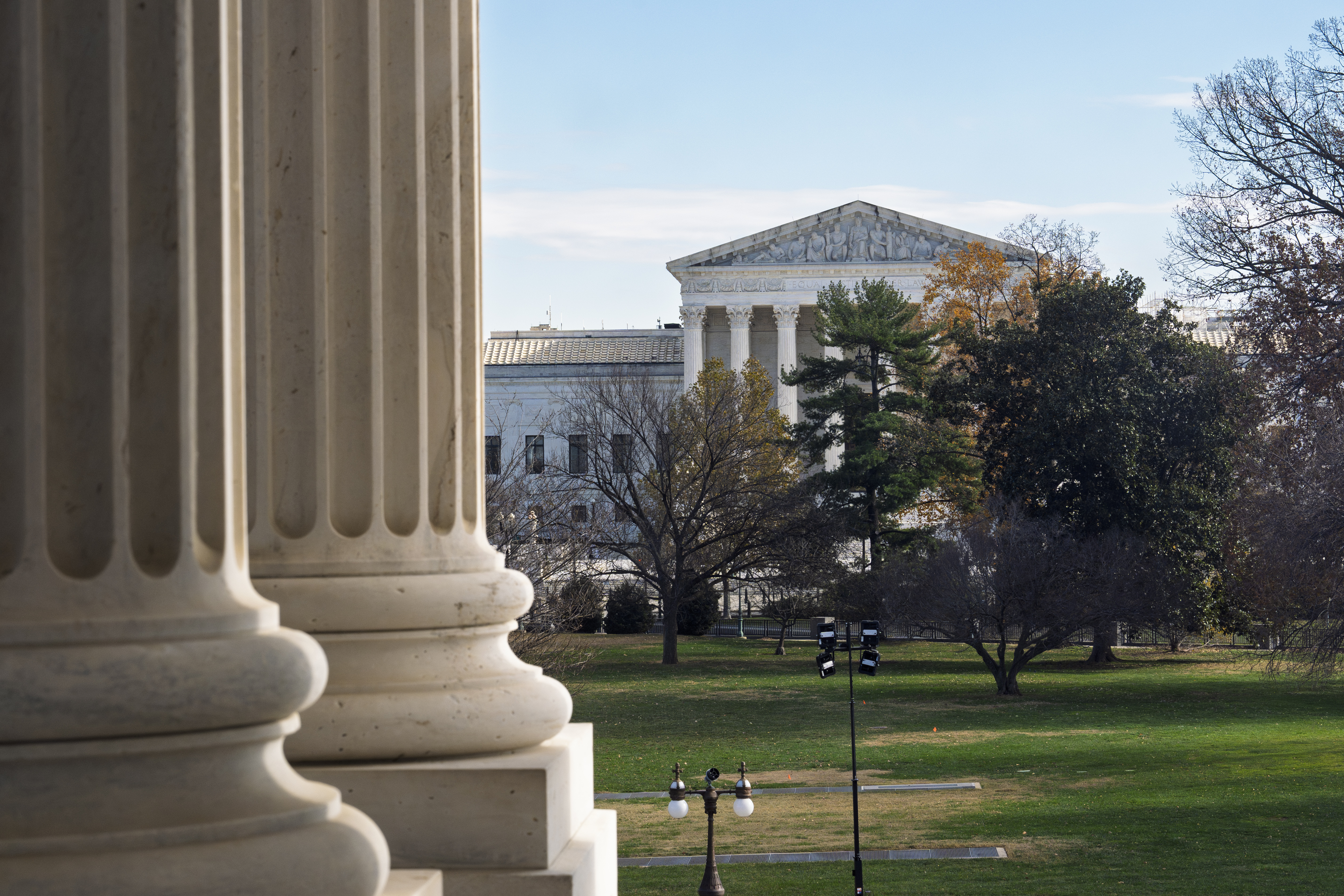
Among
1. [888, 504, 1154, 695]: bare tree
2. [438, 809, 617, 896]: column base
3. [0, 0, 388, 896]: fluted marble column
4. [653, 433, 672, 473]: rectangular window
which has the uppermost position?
[653, 433, 672, 473]: rectangular window

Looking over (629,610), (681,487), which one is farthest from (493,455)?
(681,487)

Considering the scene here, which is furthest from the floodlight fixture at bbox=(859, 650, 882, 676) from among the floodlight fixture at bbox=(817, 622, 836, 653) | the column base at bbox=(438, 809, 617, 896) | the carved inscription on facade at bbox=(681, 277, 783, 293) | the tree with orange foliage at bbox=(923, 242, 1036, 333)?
the carved inscription on facade at bbox=(681, 277, 783, 293)

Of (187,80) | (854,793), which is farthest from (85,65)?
(854,793)

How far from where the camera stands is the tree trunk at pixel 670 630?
183ft

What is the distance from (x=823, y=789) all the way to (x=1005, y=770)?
4839 millimetres

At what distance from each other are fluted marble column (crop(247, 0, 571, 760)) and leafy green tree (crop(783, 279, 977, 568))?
5669 cm

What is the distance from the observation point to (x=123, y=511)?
2928 millimetres

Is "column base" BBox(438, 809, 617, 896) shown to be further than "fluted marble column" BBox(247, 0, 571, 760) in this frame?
No

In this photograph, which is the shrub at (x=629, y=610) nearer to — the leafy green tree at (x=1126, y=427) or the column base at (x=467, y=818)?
the leafy green tree at (x=1126, y=427)

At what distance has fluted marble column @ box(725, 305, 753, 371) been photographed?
92312 mm

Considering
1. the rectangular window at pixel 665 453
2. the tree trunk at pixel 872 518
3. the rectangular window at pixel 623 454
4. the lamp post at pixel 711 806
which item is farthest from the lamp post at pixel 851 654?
Answer: the tree trunk at pixel 872 518

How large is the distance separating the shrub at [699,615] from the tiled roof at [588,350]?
31103mm

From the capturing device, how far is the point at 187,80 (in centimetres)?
302

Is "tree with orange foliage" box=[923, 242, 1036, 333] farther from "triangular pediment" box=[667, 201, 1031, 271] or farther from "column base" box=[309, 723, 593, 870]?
"column base" box=[309, 723, 593, 870]
